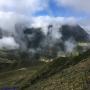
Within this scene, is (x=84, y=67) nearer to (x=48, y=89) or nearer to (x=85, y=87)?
(x=48, y=89)

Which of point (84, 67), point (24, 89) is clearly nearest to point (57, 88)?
point (84, 67)

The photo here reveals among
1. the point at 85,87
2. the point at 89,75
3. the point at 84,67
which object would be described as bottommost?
the point at 85,87

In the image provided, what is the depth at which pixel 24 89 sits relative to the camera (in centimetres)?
19900

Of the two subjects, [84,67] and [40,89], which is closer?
[40,89]

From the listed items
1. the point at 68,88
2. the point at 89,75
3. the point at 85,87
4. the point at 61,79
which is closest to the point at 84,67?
the point at 61,79

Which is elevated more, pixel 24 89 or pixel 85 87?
pixel 24 89

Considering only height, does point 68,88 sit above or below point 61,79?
below

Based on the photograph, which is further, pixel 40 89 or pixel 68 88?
pixel 40 89

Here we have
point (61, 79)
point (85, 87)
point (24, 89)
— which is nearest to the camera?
point (85, 87)

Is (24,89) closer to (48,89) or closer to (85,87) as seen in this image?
(48,89)

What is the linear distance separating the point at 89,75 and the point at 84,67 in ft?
89.7

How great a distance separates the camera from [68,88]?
135625mm

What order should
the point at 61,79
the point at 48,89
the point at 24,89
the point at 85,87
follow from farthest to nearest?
the point at 24,89, the point at 61,79, the point at 48,89, the point at 85,87

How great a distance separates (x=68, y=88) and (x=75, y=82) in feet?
24.8
